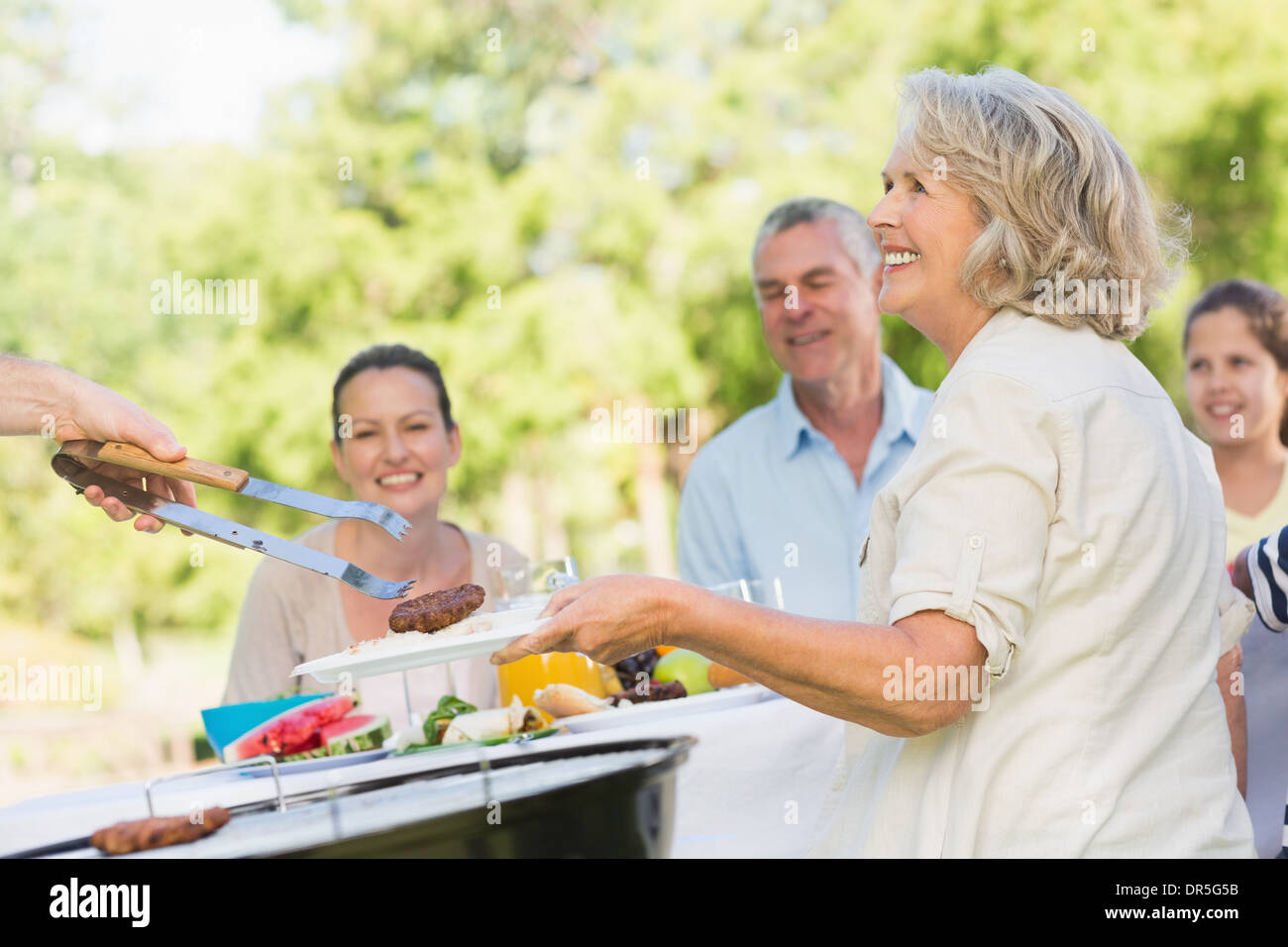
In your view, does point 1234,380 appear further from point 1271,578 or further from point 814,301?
point 1271,578

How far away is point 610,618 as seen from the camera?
6.23 ft

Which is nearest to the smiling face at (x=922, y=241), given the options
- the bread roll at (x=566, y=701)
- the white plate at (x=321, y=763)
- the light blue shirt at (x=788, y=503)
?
the bread roll at (x=566, y=701)

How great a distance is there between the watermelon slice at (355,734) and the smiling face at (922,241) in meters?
1.47

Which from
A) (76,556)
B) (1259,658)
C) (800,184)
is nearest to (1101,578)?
(1259,658)

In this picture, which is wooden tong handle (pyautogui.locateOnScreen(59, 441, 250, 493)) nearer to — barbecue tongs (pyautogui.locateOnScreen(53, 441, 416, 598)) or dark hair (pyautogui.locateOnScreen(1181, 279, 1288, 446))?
barbecue tongs (pyautogui.locateOnScreen(53, 441, 416, 598))

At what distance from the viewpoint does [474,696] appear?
3541 mm

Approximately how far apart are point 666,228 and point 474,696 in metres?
10.1

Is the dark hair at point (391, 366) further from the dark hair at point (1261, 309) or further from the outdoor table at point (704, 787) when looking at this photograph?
the dark hair at point (1261, 309)

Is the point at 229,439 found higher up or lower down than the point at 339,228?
lower down

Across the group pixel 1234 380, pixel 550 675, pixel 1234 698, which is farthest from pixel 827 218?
pixel 1234 698

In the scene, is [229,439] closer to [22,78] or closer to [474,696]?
[22,78]

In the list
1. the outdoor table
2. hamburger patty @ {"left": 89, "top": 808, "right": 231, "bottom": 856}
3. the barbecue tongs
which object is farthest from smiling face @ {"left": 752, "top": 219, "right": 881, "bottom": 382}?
hamburger patty @ {"left": 89, "top": 808, "right": 231, "bottom": 856}

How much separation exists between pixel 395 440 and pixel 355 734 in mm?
1304
